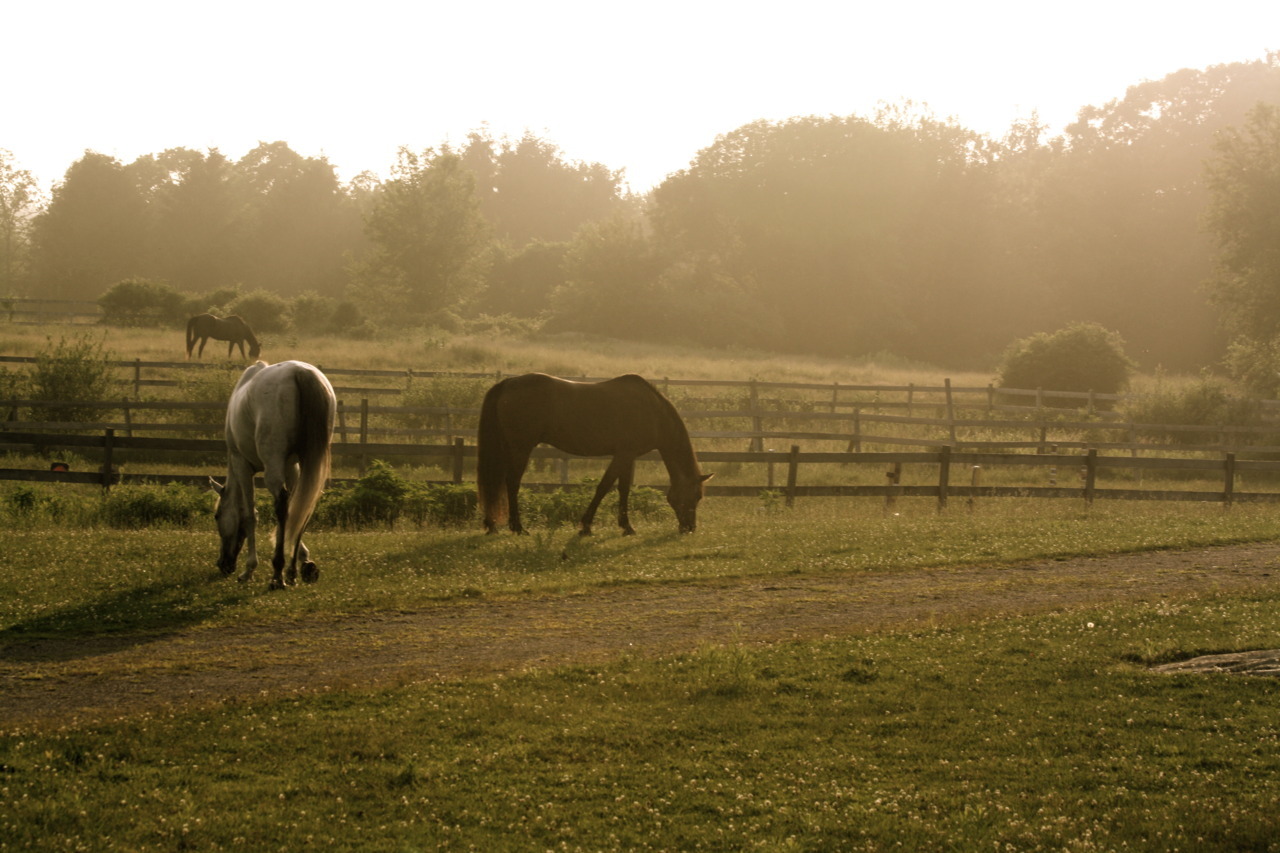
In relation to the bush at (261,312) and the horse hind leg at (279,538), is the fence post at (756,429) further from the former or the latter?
the bush at (261,312)

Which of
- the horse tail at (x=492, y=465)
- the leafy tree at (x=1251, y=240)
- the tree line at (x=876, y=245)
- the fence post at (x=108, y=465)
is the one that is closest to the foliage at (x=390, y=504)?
the horse tail at (x=492, y=465)

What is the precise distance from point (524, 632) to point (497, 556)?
3.21 meters

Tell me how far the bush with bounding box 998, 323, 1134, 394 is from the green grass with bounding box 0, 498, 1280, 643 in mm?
19748

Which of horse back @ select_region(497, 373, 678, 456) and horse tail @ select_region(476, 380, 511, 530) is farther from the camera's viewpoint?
horse back @ select_region(497, 373, 678, 456)

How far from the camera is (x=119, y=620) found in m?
7.99

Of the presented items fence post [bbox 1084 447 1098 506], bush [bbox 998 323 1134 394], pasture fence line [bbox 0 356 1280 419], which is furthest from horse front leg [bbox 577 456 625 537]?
bush [bbox 998 323 1134 394]

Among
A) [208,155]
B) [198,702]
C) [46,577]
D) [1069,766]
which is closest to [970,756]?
[1069,766]

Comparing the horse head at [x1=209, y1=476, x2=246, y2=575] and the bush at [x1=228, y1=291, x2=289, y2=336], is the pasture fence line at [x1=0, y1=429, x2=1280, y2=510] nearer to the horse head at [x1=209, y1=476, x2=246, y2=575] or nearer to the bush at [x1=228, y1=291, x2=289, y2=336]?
the horse head at [x1=209, y1=476, x2=246, y2=575]

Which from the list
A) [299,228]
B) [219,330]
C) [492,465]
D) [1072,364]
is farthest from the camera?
[299,228]

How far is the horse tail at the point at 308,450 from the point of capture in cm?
932

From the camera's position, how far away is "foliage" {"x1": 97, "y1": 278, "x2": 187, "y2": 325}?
152 ft

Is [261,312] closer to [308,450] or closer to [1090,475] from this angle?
[1090,475]

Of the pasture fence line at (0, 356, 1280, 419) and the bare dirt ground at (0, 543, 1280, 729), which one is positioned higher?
the pasture fence line at (0, 356, 1280, 419)

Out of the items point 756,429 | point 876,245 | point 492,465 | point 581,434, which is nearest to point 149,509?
point 492,465
